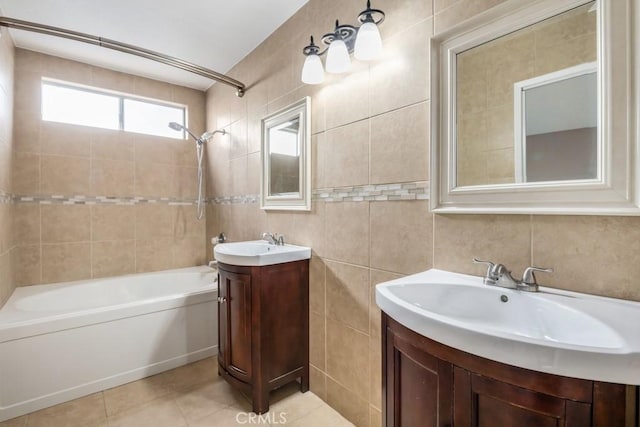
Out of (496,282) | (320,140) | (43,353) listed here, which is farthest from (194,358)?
(496,282)

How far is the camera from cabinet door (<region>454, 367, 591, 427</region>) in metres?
0.58

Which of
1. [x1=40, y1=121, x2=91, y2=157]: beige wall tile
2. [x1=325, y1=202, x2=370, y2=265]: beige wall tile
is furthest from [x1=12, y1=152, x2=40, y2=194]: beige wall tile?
[x1=325, y1=202, x2=370, y2=265]: beige wall tile

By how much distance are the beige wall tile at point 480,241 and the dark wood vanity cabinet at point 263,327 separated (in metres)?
0.93

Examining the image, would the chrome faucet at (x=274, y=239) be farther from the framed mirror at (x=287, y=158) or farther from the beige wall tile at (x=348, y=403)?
the beige wall tile at (x=348, y=403)

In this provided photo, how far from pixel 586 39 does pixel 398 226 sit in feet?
2.98

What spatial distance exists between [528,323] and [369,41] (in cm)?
132

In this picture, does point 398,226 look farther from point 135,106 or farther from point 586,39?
point 135,106

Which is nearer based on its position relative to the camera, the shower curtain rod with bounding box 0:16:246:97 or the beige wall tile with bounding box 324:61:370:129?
the beige wall tile with bounding box 324:61:370:129

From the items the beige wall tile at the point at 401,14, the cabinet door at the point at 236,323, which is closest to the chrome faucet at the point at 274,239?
the cabinet door at the point at 236,323

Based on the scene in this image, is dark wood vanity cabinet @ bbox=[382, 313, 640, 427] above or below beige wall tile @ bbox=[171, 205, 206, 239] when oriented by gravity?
below

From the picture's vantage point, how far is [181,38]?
7.66ft

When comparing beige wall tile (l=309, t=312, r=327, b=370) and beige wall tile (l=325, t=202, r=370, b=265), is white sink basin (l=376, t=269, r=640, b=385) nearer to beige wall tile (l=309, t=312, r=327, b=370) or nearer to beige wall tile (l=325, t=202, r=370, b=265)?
beige wall tile (l=325, t=202, r=370, b=265)

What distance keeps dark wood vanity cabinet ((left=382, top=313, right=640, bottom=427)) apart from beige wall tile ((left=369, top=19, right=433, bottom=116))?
1011mm

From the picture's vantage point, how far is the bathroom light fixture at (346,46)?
4.47 feet
